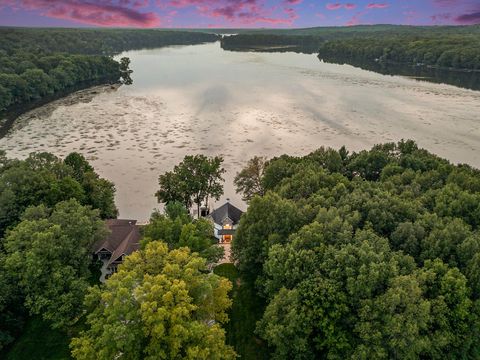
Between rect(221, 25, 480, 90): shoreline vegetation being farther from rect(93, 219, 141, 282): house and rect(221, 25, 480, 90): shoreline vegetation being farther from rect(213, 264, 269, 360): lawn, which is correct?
rect(93, 219, 141, 282): house

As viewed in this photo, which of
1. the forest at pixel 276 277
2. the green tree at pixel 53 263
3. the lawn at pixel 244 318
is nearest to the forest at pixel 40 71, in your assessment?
the forest at pixel 276 277

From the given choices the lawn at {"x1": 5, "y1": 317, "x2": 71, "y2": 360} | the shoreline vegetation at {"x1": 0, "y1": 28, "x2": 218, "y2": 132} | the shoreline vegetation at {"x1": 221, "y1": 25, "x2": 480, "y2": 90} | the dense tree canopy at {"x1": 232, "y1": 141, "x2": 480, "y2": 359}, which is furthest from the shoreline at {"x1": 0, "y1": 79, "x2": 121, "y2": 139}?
the shoreline vegetation at {"x1": 221, "y1": 25, "x2": 480, "y2": 90}

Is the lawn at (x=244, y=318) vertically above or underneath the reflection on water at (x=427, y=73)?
above

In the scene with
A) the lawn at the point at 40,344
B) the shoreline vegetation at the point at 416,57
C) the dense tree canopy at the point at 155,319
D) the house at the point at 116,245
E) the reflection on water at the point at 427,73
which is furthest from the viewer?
the shoreline vegetation at the point at 416,57

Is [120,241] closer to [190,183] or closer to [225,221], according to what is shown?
[190,183]

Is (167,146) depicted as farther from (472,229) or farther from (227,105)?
(472,229)

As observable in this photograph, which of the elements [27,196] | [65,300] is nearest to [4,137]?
[27,196]

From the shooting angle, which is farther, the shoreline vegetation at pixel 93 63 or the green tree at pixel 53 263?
the shoreline vegetation at pixel 93 63

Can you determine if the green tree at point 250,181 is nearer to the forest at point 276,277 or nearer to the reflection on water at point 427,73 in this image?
the forest at point 276,277

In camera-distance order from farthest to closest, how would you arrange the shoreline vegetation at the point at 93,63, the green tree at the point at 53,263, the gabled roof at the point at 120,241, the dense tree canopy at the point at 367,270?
the shoreline vegetation at the point at 93,63, the gabled roof at the point at 120,241, the green tree at the point at 53,263, the dense tree canopy at the point at 367,270

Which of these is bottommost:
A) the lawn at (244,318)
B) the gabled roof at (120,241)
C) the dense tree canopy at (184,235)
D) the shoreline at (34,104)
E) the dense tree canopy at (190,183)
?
the shoreline at (34,104)
